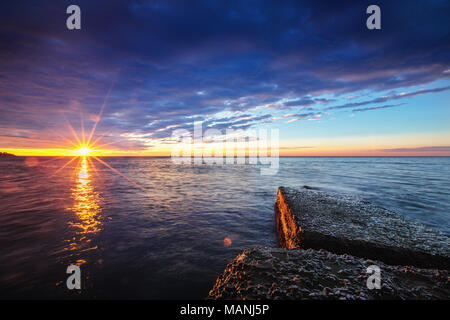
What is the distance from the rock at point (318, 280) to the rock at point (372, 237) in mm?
784

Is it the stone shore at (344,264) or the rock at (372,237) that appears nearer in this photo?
the stone shore at (344,264)

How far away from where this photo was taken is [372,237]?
4.88 m

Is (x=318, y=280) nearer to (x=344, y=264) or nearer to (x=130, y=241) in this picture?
(x=344, y=264)

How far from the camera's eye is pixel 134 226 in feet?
28.7

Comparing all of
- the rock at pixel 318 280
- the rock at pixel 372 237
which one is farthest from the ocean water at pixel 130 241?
the rock at pixel 372 237

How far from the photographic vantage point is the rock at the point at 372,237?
14.0ft

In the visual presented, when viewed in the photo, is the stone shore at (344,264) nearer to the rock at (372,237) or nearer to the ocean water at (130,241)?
the rock at (372,237)

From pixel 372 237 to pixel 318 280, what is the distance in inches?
116

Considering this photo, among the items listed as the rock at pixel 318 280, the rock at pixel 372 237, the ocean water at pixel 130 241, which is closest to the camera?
the rock at pixel 318 280

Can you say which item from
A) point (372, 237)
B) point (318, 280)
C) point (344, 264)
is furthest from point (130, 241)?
point (372, 237)

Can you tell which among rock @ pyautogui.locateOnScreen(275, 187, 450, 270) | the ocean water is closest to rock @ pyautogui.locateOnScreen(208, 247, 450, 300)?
rock @ pyautogui.locateOnScreen(275, 187, 450, 270)
